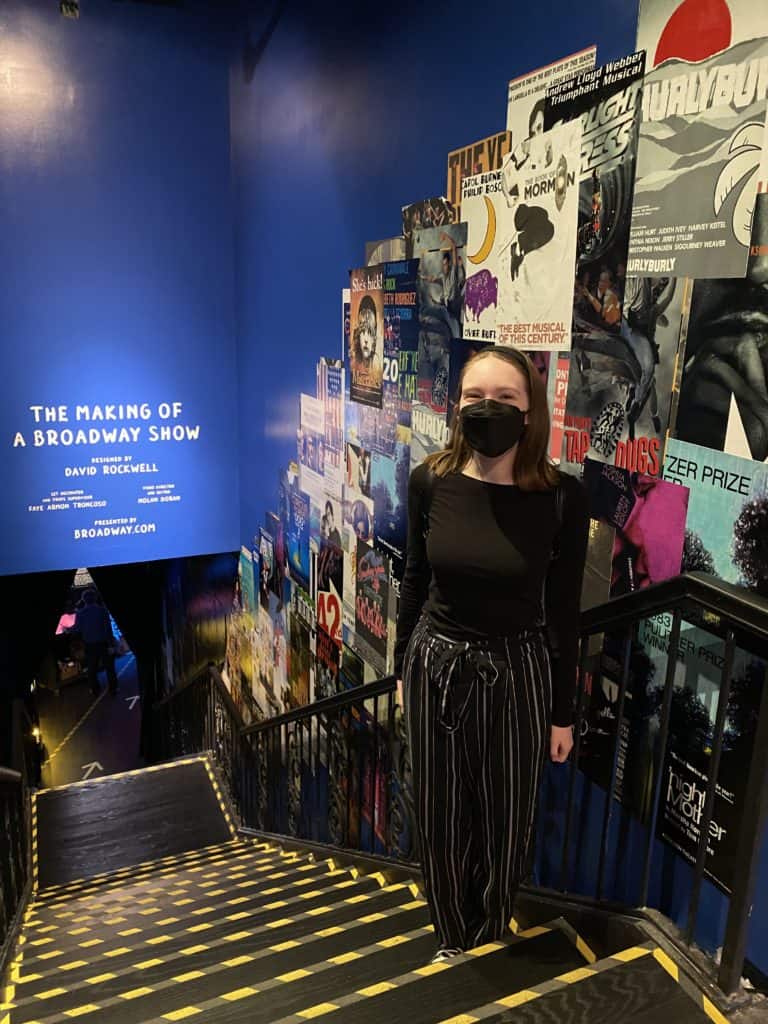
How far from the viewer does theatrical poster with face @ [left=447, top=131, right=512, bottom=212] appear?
2277 millimetres

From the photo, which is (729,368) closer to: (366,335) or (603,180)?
(603,180)

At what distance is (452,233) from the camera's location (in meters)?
2.59

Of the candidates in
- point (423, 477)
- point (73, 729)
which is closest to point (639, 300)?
point (423, 477)

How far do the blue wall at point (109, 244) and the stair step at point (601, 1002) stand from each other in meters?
4.51

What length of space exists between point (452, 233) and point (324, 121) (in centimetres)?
163

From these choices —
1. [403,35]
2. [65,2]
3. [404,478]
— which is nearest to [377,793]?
[404,478]

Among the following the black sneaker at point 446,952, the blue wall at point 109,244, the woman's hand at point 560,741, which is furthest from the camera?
the blue wall at point 109,244

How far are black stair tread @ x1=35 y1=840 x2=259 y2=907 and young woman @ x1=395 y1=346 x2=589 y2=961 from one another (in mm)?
2588

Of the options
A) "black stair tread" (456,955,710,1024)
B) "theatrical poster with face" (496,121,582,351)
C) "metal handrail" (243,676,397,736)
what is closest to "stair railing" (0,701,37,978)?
"metal handrail" (243,676,397,736)

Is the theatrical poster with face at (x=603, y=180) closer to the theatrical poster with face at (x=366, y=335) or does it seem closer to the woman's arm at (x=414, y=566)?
the woman's arm at (x=414, y=566)

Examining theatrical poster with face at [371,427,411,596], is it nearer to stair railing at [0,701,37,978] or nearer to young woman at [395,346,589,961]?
young woman at [395,346,589,961]

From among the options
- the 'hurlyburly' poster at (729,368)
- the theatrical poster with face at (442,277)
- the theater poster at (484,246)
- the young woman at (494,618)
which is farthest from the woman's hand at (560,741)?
the theatrical poster with face at (442,277)

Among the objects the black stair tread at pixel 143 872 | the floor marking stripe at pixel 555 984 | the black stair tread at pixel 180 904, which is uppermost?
the floor marking stripe at pixel 555 984

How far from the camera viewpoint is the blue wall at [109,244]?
4.68m
